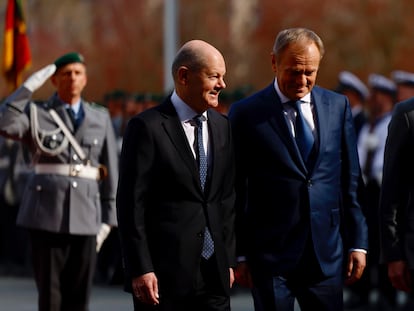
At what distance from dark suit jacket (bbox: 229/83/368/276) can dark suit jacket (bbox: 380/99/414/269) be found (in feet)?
1.00

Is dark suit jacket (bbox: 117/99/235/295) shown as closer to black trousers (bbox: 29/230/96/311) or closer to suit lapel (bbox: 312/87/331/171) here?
suit lapel (bbox: 312/87/331/171)

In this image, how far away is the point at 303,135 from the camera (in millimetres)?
7660

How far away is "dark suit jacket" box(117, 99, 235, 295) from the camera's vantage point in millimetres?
7305

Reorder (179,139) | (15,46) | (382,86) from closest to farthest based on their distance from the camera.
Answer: (179,139)
(15,46)
(382,86)

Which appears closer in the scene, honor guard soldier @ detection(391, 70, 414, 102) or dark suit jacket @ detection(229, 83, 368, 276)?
dark suit jacket @ detection(229, 83, 368, 276)

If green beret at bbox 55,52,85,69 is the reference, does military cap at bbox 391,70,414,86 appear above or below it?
below

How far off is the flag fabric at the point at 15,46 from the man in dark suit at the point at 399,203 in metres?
6.25

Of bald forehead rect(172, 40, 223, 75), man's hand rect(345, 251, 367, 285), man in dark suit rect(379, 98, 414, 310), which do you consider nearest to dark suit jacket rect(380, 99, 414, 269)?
man in dark suit rect(379, 98, 414, 310)

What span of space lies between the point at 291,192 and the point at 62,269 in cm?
284

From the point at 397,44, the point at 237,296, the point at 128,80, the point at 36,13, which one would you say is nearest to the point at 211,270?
the point at 237,296

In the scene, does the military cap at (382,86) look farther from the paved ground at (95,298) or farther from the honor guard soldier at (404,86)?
the paved ground at (95,298)

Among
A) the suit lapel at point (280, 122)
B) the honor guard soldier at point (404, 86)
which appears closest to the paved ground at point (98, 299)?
the honor guard soldier at point (404, 86)

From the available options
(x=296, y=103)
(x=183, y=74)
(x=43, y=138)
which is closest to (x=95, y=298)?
(x=43, y=138)

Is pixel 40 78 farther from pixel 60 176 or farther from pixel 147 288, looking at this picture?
pixel 147 288
